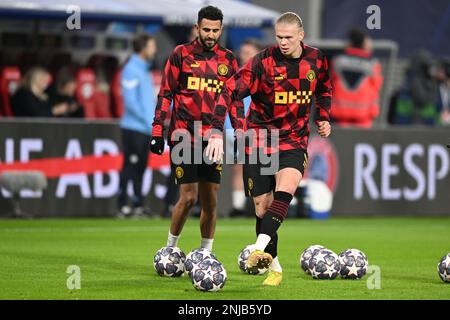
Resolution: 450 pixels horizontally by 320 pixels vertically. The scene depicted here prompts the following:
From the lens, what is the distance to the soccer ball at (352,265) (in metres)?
11.8

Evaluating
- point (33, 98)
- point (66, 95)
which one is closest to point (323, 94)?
point (33, 98)

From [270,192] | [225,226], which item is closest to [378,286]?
[270,192]

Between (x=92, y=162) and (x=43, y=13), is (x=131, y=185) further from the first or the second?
(x=43, y=13)

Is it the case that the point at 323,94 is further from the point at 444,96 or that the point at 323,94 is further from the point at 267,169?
the point at 444,96

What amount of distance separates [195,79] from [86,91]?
10558 millimetres

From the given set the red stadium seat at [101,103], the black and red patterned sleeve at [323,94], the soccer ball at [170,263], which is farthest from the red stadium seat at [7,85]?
the black and red patterned sleeve at [323,94]

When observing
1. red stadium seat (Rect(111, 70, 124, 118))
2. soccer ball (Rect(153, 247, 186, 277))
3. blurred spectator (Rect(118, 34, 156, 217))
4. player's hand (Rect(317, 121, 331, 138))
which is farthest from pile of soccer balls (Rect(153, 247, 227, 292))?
red stadium seat (Rect(111, 70, 124, 118))

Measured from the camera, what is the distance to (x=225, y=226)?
18719 mm

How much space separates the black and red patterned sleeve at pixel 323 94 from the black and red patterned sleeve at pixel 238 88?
61 centimetres

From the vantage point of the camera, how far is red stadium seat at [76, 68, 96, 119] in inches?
899

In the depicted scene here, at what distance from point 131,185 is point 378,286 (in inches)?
354

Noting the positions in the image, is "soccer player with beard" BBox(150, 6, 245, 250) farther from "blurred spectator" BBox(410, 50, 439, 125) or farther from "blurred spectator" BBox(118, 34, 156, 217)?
"blurred spectator" BBox(410, 50, 439, 125)

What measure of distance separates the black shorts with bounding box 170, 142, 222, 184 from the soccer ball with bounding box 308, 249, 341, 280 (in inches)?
52.8

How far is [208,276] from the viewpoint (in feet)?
34.4
